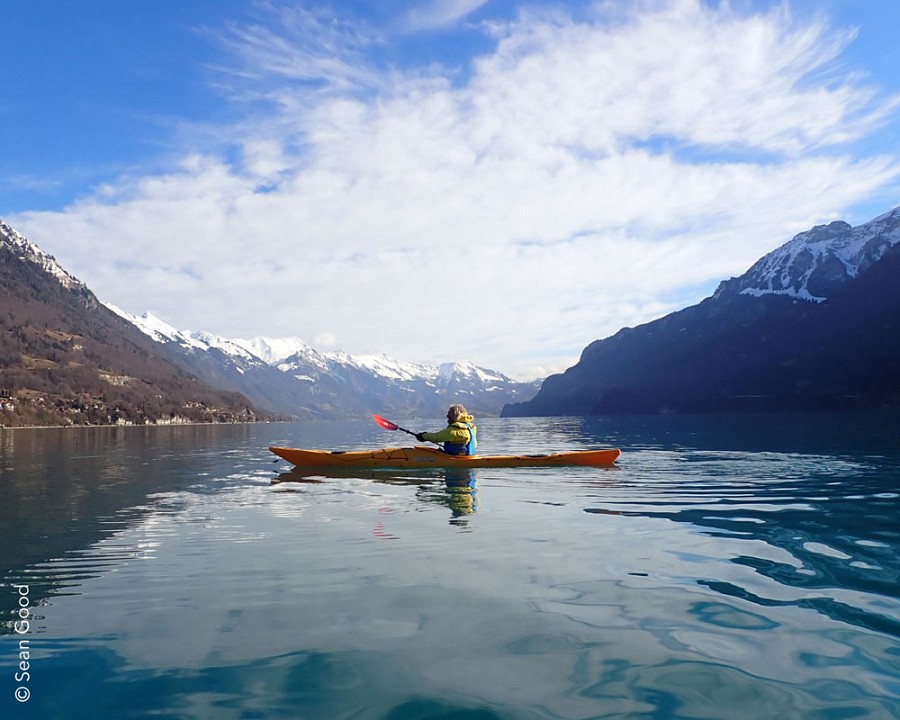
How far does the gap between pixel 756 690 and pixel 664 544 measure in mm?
6184

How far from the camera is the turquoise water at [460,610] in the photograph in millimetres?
5633

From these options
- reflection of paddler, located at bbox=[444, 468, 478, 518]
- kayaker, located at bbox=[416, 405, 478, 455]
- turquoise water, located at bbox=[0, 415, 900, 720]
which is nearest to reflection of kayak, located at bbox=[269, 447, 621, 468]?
kayaker, located at bbox=[416, 405, 478, 455]

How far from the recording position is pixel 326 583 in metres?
9.38

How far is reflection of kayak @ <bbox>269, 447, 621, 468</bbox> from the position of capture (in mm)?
25734

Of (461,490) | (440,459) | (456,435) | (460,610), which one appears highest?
(456,435)

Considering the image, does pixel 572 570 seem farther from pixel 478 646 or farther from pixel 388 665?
pixel 388 665

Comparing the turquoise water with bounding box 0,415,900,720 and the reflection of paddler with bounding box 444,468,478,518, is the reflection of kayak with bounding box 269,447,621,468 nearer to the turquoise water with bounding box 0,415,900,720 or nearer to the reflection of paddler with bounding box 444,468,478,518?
the reflection of paddler with bounding box 444,468,478,518

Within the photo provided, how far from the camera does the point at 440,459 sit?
25922mm

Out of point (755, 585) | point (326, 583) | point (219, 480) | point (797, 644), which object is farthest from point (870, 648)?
point (219, 480)

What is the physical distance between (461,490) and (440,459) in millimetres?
5621

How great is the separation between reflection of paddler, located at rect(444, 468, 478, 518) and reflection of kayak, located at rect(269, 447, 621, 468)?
0.56 m

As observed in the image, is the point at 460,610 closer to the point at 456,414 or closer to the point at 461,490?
the point at 461,490

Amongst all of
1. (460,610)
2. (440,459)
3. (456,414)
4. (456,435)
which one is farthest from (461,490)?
(460,610)

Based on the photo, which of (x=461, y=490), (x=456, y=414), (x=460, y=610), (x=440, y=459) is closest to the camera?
(x=460, y=610)
